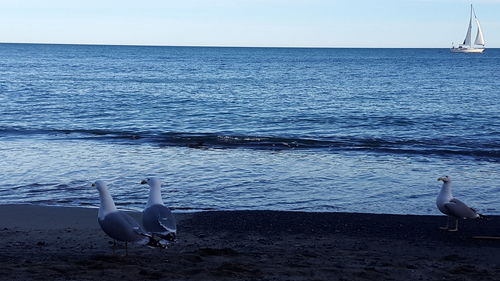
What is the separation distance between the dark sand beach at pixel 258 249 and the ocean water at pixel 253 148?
5.27 feet

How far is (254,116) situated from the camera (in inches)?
1458

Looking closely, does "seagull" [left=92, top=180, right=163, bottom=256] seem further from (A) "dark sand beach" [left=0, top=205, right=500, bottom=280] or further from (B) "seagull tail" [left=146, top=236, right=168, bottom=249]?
(A) "dark sand beach" [left=0, top=205, right=500, bottom=280]

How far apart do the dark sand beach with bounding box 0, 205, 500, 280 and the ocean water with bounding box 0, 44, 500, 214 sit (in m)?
1.61

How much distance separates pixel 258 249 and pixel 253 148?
47.5 feet

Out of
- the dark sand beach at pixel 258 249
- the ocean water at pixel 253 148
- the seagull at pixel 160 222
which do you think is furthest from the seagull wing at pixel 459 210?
the seagull at pixel 160 222

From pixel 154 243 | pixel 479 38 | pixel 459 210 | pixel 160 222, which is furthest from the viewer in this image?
pixel 479 38

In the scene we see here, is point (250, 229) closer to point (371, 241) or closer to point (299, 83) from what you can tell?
point (371, 241)

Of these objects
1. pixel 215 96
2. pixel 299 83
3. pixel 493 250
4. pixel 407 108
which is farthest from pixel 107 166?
pixel 299 83

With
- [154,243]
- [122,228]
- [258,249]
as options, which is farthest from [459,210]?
[122,228]

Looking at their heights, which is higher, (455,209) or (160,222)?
(160,222)

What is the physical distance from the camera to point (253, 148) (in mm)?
24547

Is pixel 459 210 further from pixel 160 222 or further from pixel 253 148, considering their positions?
pixel 253 148

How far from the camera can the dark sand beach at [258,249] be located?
8.24 m

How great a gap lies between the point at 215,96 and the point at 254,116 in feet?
45.3
